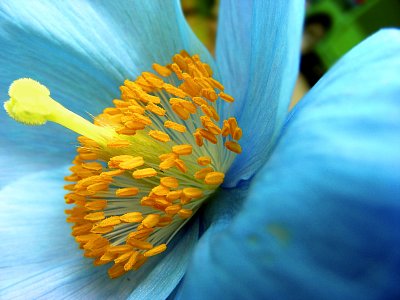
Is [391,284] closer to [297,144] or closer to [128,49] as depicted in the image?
[297,144]

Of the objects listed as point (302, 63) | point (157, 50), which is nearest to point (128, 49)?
point (157, 50)

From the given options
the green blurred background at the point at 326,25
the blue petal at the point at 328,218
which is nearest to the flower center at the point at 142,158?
the blue petal at the point at 328,218

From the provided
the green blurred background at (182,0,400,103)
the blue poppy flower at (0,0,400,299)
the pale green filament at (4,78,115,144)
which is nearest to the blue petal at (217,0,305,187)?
the blue poppy flower at (0,0,400,299)

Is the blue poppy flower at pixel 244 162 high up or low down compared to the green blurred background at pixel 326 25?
up

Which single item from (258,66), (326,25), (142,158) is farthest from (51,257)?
(326,25)

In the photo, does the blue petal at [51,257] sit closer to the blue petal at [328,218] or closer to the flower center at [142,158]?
the flower center at [142,158]

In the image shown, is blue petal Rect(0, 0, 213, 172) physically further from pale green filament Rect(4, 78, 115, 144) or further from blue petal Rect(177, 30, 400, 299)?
blue petal Rect(177, 30, 400, 299)

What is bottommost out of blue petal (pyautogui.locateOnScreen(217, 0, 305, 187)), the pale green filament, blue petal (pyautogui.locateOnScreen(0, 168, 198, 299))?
blue petal (pyautogui.locateOnScreen(0, 168, 198, 299))
